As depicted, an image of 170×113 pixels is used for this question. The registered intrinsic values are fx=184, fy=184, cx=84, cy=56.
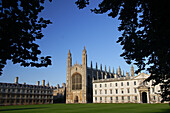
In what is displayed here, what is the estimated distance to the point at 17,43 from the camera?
875 centimetres

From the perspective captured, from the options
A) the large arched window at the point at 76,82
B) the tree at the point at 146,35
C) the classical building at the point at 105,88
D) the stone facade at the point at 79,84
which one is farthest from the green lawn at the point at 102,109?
the large arched window at the point at 76,82

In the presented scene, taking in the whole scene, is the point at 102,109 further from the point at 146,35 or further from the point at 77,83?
the point at 77,83

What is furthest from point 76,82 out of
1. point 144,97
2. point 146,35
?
point 146,35

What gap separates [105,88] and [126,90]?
943cm

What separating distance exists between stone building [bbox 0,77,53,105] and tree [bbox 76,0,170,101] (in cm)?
7085

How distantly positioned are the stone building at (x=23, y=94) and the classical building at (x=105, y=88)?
1338 centimetres

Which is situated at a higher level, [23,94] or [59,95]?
[23,94]

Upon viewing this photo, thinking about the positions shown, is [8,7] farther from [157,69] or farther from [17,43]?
[157,69]

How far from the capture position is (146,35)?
10.9 m

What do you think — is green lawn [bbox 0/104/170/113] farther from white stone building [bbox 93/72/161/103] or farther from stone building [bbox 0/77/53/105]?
stone building [bbox 0/77/53/105]

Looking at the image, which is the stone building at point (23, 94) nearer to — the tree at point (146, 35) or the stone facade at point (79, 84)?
the stone facade at point (79, 84)

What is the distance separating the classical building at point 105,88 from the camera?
62309 mm

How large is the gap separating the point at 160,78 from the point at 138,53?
1959mm

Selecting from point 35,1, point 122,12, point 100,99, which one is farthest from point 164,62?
point 100,99
